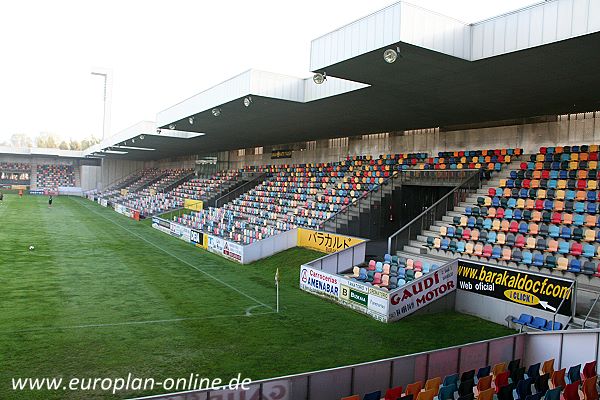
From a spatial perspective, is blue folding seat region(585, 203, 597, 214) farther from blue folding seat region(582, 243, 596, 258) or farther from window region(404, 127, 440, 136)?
window region(404, 127, 440, 136)

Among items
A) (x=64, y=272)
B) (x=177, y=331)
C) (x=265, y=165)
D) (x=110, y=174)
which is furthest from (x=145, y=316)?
(x=110, y=174)

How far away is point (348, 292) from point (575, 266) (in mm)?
6947

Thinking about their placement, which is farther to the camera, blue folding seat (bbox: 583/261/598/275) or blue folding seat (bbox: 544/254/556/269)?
blue folding seat (bbox: 544/254/556/269)

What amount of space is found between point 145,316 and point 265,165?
30498mm

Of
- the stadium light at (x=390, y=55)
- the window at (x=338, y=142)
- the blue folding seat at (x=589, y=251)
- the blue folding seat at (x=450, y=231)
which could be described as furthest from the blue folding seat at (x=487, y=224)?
the window at (x=338, y=142)

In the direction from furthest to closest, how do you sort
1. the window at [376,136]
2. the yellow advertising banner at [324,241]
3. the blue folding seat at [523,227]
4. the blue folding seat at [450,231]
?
the window at [376,136] < the yellow advertising banner at [324,241] < the blue folding seat at [450,231] < the blue folding seat at [523,227]

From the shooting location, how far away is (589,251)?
1526cm

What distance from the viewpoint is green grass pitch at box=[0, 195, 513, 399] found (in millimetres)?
10445

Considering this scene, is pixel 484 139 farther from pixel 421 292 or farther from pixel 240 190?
pixel 240 190

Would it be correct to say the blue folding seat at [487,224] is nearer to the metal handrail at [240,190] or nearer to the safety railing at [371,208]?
Answer: the safety railing at [371,208]

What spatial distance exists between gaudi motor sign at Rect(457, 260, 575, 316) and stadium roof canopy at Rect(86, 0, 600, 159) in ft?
18.7

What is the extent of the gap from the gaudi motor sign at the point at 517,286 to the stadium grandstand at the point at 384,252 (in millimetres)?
50

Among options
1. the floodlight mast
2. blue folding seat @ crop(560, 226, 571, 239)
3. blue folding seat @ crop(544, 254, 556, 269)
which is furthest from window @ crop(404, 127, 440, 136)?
the floodlight mast

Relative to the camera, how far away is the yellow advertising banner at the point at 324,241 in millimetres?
20562
